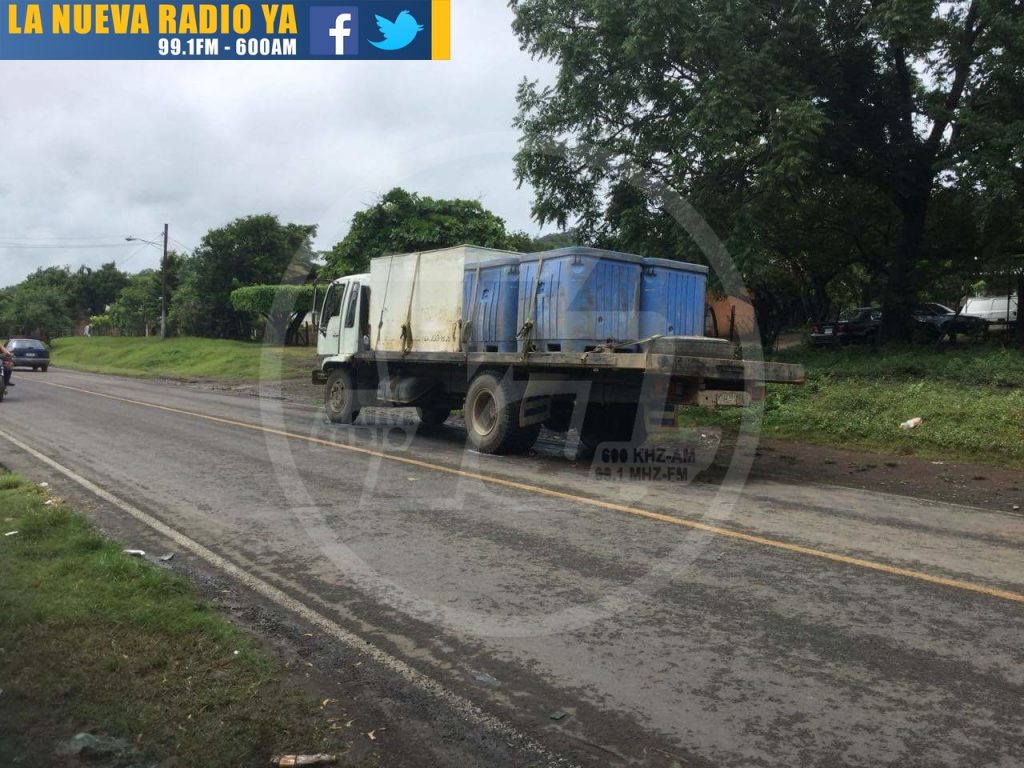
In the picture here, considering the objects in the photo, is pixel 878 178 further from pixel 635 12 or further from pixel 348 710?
pixel 348 710

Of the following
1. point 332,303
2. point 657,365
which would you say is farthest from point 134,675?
point 332,303

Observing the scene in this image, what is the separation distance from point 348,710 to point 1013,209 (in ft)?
53.3

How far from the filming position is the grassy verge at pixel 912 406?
12562 mm

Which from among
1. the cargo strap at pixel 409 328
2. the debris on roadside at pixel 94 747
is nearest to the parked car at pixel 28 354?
the cargo strap at pixel 409 328

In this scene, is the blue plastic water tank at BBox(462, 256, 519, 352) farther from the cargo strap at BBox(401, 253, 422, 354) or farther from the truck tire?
the cargo strap at BBox(401, 253, 422, 354)

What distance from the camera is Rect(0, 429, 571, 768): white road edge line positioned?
3406 millimetres

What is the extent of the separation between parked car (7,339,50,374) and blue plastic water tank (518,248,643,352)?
31.7m

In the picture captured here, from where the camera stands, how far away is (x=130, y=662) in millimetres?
3945

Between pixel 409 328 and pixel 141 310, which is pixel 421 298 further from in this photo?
pixel 141 310

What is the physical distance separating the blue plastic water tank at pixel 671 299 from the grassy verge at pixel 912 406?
12.6 ft

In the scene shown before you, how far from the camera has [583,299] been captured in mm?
10812

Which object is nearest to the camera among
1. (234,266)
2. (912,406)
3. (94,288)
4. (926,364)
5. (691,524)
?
(691,524)

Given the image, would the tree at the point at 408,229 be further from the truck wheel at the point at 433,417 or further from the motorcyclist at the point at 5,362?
the truck wheel at the point at 433,417

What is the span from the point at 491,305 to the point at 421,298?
1.90 metres
